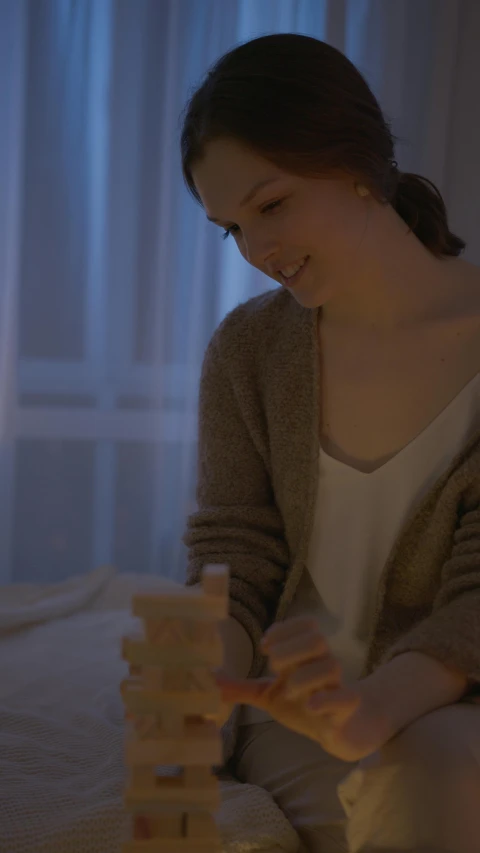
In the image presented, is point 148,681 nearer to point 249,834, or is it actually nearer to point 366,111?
point 249,834

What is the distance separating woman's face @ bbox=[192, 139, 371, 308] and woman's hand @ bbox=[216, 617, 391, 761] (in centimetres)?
48

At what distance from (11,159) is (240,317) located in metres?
1.30

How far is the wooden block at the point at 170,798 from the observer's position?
1.85 feet

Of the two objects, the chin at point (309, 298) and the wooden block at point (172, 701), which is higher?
the chin at point (309, 298)

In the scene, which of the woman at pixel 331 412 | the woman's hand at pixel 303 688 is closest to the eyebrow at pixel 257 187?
the woman at pixel 331 412

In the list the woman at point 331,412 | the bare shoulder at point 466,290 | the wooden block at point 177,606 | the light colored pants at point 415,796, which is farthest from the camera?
the bare shoulder at point 466,290

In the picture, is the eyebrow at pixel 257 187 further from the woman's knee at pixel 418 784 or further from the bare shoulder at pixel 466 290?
the woman's knee at pixel 418 784

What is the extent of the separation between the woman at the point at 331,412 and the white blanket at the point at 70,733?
93 millimetres

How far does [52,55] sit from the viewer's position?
2225 mm

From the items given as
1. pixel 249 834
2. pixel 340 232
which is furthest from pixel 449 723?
pixel 340 232

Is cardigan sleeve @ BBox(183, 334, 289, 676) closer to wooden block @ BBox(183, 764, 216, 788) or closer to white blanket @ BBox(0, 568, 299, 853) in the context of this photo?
white blanket @ BBox(0, 568, 299, 853)

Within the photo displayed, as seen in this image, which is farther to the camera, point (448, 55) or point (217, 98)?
point (448, 55)

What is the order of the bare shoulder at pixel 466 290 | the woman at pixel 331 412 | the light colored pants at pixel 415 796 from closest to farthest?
1. the light colored pants at pixel 415 796
2. the woman at pixel 331 412
3. the bare shoulder at pixel 466 290

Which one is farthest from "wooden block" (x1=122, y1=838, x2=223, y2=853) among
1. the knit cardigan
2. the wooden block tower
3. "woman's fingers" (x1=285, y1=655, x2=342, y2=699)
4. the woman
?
the knit cardigan
